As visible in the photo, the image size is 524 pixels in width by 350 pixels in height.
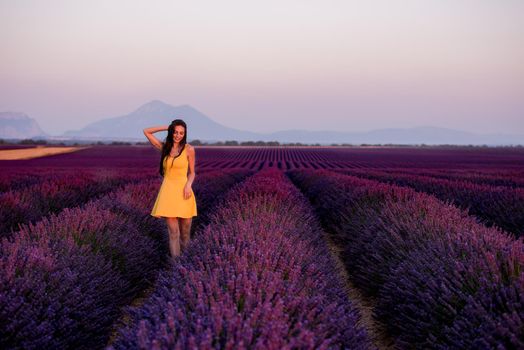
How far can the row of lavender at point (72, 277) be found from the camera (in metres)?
2.29

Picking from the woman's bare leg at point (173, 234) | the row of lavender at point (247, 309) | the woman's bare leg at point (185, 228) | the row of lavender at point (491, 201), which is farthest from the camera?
the row of lavender at point (491, 201)

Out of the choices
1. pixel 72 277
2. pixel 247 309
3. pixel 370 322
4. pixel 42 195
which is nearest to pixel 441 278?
pixel 370 322

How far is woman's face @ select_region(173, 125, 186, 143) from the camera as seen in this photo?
4.22 meters

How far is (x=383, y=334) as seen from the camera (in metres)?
3.29

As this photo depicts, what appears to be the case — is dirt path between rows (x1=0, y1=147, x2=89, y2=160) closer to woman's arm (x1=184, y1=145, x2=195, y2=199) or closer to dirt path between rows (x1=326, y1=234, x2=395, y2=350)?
woman's arm (x1=184, y1=145, x2=195, y2=199)

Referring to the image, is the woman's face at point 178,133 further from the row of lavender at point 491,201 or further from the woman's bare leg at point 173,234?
the row of lavender at point 491,201

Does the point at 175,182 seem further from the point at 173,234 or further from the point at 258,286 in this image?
the point at 258,286

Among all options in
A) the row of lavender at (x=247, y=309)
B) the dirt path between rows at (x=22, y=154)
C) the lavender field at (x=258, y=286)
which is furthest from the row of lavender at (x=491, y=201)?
the dirt path between rows at (x=22, y=154)

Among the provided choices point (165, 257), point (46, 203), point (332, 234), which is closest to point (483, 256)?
point (165, 257)

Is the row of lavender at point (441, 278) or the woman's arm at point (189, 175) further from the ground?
the woman's arm at point (189, 175)

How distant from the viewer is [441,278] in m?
2.64

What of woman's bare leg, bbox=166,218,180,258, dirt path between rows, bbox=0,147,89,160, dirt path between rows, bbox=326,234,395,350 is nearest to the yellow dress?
woman's bare leg, bbox=166,218,180,258

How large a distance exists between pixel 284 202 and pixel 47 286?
3292 millimetres

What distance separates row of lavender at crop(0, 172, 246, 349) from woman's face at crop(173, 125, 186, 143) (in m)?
0.96
